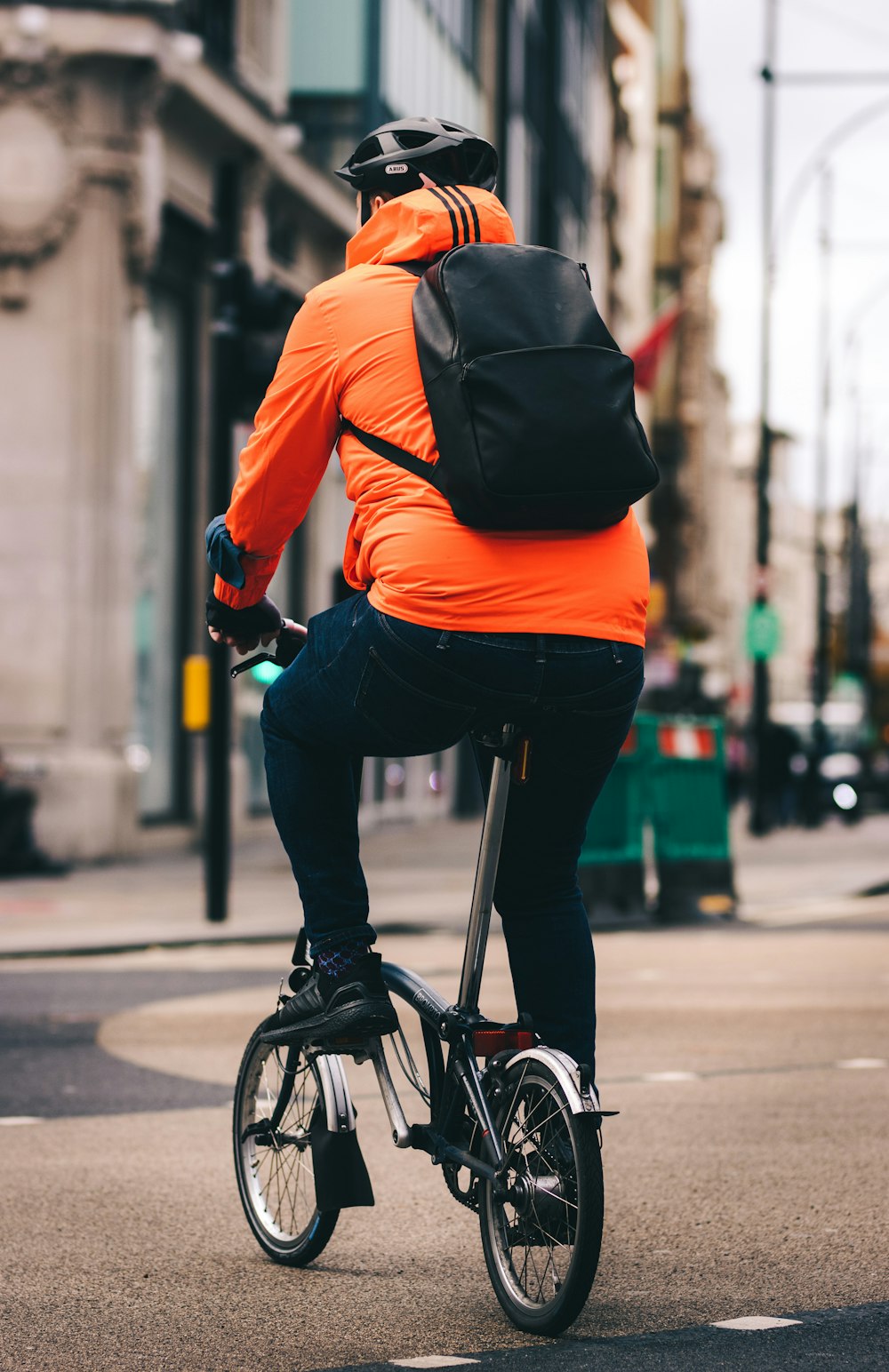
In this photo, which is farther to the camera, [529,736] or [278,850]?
[278,850]

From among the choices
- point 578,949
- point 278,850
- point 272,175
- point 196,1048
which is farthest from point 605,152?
point 578,949

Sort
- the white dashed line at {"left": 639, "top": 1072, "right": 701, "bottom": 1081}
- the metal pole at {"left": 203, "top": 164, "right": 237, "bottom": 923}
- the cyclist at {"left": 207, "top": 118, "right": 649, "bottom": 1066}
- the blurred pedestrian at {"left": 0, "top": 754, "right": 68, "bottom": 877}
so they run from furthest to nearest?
the blurred pedestrian at {"left": 0, "top": 754, "right": 68, "bottom": 877}, the metal pole at {"left": 203, "top": 164, "right": 237, "bottom": 923}, the white dashed line at {"left": 639, "top": 1072, "right": 701, "bottom": 1081}, the cyclist at {"left": 207, "top": 118, "right": 649, "bottom": 1066}

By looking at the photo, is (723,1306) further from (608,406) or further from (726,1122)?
(726,1122)

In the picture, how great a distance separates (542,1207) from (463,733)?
0.80m

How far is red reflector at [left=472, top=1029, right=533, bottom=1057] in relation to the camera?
3842mm

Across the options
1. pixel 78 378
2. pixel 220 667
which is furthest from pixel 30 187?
pixel 220 667

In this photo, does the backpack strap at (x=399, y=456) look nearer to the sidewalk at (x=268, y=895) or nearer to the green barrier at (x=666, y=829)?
the sidewalk at (x=268, y=895)

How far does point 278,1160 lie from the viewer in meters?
4.42

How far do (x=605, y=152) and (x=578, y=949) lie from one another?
4732 centimetres

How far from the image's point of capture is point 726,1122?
6.12 metres

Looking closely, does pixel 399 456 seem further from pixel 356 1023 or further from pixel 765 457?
pixel 765 457

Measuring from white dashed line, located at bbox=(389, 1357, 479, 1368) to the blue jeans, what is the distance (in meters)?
0.57

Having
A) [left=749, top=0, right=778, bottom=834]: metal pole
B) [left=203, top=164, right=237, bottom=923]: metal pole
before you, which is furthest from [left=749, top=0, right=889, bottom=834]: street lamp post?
[left=203, top=164, right=237, bottom=923]: metal pole

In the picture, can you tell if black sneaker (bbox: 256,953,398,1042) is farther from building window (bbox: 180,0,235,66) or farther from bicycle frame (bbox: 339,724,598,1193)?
building window (bbox: 180,0,235,66)
